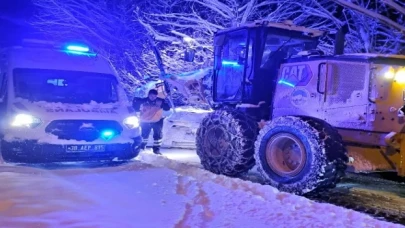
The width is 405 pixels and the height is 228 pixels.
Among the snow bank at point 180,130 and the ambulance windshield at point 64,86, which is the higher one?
the ambulance windshield at point 64,86

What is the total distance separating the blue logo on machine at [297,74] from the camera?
634 cm

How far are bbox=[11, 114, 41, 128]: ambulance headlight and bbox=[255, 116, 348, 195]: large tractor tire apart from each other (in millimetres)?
3480

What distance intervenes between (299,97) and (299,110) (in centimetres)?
20

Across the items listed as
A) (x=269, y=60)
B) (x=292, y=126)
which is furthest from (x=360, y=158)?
(x=269, y=60)

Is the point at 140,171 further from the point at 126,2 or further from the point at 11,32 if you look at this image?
the point at 11,32

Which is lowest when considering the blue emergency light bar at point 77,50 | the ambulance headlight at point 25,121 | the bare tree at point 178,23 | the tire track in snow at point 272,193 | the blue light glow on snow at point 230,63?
the tire track in snow at point 272,193

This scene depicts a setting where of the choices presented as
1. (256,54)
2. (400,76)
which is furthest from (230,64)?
(400,76)

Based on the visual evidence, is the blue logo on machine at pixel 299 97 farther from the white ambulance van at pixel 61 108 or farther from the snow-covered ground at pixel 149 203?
the white ambulance van at pixel 61 108

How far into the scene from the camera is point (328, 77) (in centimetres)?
605

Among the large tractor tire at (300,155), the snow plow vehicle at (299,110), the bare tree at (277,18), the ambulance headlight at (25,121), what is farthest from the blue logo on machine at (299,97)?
the bare tree at (277,18)

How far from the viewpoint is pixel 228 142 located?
7.01 meters

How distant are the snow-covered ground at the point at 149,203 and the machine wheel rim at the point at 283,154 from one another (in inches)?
23.5

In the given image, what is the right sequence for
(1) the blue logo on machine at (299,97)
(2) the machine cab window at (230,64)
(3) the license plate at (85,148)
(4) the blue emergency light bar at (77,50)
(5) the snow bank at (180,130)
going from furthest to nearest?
(5) the snow bank at (180,130) → (4) the blue emergency light bar at (77,50) → (2) the machine cab window at (230,64) → (3) the license plate at (85,148) → (1) the blue logo on machine at (299,97)

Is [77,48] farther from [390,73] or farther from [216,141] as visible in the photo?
[390,73]
